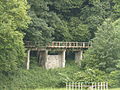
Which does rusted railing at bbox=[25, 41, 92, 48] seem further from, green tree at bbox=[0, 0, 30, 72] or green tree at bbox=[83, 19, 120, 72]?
green tree at bbox=[0, 0, 30, 72]

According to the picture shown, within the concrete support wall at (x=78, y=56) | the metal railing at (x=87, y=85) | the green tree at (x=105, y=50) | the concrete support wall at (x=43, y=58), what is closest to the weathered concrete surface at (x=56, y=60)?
the concrete support wall at (x=43, y=58)

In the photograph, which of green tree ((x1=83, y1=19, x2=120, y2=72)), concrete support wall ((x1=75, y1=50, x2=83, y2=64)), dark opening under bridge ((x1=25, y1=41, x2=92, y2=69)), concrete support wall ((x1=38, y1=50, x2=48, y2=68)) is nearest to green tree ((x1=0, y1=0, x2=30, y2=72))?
dark opening under bridge ((x1=25, y1=41, x2=92, y2=69))

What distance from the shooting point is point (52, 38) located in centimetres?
3856

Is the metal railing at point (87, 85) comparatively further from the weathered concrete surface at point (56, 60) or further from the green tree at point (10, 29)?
the green tree at point (10, 29)

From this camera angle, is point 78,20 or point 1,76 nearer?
point 1,76

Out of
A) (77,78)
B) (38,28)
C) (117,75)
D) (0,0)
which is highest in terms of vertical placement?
(0,0)

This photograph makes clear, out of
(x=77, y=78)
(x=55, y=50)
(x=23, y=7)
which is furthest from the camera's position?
(x=55, y=50)

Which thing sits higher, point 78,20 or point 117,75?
point 78,20

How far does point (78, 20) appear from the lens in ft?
152

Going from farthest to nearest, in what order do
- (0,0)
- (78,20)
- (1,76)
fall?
(78,20)
(1,76)
(0,0)

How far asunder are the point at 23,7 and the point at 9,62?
5099mm

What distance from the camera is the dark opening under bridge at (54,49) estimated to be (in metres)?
38.2

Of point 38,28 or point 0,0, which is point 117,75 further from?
point 38,28

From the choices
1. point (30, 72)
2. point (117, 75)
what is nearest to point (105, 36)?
point (30, 72)
